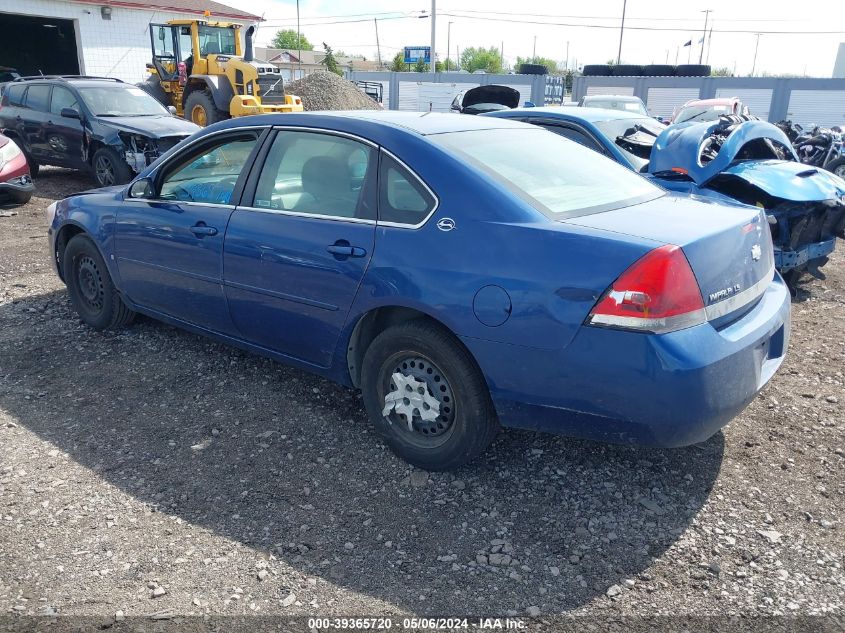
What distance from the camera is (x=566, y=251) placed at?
9.25ft

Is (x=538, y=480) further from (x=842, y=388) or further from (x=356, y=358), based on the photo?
(x=842, y=388)

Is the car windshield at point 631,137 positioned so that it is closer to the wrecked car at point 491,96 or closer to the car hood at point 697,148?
the car hood at point 697,148

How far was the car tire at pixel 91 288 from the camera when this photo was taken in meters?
5.10

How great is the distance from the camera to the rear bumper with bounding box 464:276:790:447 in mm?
2674

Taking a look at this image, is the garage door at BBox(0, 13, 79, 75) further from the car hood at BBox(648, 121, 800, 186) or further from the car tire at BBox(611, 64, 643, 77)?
the car hood at BBox(648, 121, 800, 186)

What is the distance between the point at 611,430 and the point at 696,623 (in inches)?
29.7

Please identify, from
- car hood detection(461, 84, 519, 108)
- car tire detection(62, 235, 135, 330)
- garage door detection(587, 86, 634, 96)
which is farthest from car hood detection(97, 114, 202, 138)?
garage door detection(587, 86, 634, 96)

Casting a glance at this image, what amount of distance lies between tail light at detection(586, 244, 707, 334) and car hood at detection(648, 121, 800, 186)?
378 centimetres

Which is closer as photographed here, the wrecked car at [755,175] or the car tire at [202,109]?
the wrecked car at [755,175]

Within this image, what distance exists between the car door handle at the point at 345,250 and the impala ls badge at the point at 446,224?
1.39ft

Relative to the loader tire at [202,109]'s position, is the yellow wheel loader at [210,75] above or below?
above

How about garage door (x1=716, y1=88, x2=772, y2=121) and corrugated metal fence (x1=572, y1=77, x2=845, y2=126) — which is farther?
garage door (x1=716, y1=88, x2=772, y2=121)

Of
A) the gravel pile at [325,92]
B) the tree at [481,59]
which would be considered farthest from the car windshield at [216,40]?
the tree at [481,59]

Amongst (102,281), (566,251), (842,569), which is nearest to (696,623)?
(842,569)
